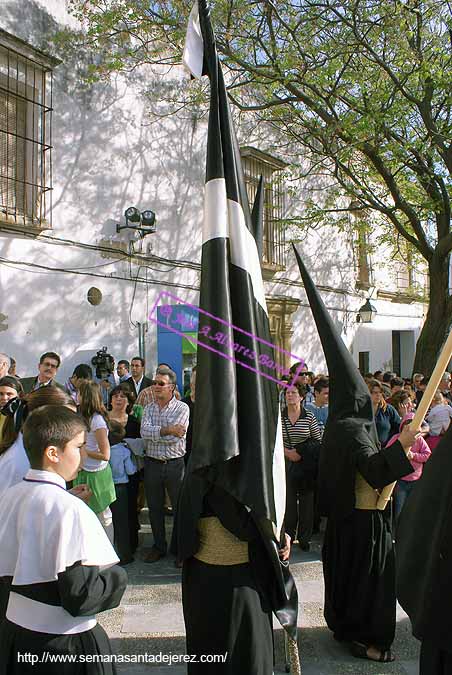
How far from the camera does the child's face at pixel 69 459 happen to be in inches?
88.3

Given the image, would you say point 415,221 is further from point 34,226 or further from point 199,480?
point 199,480

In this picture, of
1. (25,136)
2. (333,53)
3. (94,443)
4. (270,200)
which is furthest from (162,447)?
(270,200)

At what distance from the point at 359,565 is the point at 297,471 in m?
2.19

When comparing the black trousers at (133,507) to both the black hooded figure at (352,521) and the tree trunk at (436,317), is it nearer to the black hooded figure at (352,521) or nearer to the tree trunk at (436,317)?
the black hooded figure at (352,521)

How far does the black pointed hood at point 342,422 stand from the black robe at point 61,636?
201 cm

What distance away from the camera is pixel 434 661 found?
82.3 inches

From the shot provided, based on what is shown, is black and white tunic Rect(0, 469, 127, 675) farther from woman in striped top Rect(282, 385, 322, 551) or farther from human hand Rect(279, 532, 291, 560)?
woman in striped top Rect(282, 385, 322, 551)

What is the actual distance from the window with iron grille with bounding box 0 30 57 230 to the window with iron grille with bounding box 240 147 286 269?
560 centimetres

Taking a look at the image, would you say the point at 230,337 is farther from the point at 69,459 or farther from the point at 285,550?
the point at 285,550

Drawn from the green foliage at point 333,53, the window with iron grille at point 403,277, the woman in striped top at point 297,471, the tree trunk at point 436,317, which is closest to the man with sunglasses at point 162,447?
the woman in striped top at point 297,471

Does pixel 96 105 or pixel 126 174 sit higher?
pixel 96 105

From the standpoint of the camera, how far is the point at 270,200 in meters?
14.4

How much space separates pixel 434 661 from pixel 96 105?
31.4ft

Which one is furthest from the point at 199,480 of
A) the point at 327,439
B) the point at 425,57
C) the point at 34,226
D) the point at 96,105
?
the point at 425,57
